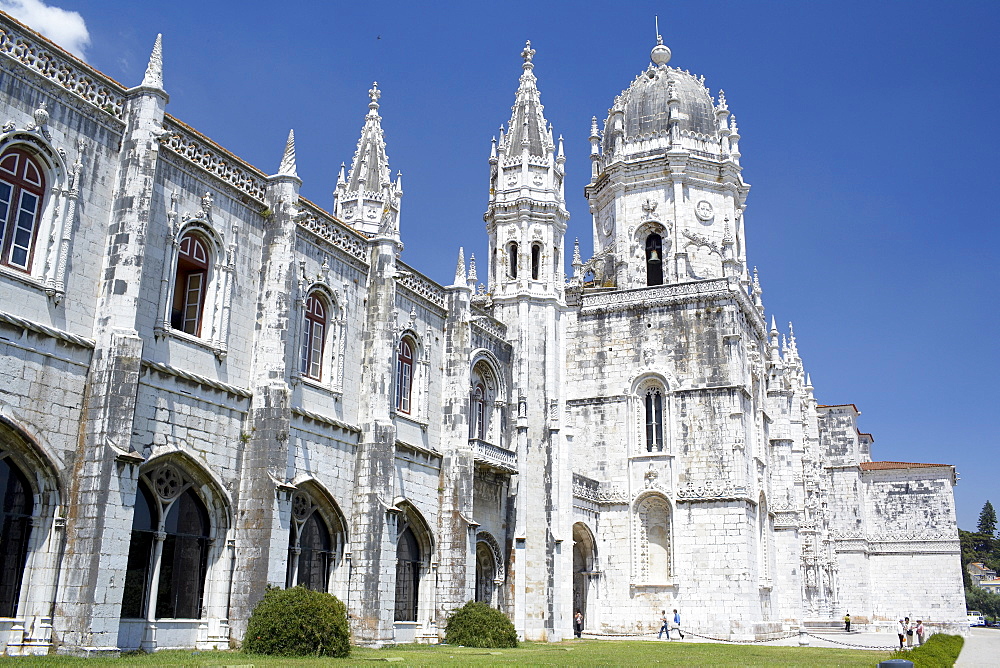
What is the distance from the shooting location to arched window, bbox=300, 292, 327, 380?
73.1ft

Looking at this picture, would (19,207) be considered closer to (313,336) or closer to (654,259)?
(313,336)

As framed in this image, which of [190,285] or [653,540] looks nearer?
[190,285]

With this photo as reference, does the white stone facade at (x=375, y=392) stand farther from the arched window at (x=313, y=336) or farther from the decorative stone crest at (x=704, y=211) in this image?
the decorative stone crest at (x=704, y=211)

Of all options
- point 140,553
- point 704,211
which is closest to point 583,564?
point 704,211

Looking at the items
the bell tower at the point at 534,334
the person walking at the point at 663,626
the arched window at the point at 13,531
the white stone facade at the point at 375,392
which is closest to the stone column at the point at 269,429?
the white stone facade at the point at 375,392

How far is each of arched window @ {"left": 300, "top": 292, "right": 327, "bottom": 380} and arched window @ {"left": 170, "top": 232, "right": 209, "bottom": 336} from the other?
10.7ft

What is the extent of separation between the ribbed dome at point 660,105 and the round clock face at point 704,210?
372 cm

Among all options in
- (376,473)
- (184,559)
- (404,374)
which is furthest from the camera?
(404,374)

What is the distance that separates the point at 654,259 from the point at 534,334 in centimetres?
1186

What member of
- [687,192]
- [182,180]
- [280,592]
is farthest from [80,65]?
[687,192]

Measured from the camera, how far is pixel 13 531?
14852mm

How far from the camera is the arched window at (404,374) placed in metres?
25.9

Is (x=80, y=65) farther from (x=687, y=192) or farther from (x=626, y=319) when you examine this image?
(x=687, y=192)

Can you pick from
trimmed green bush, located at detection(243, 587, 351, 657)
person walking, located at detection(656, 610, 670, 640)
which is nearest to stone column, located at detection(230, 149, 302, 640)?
trimmed green bush, located at detection(243, 587, 351, 657)
